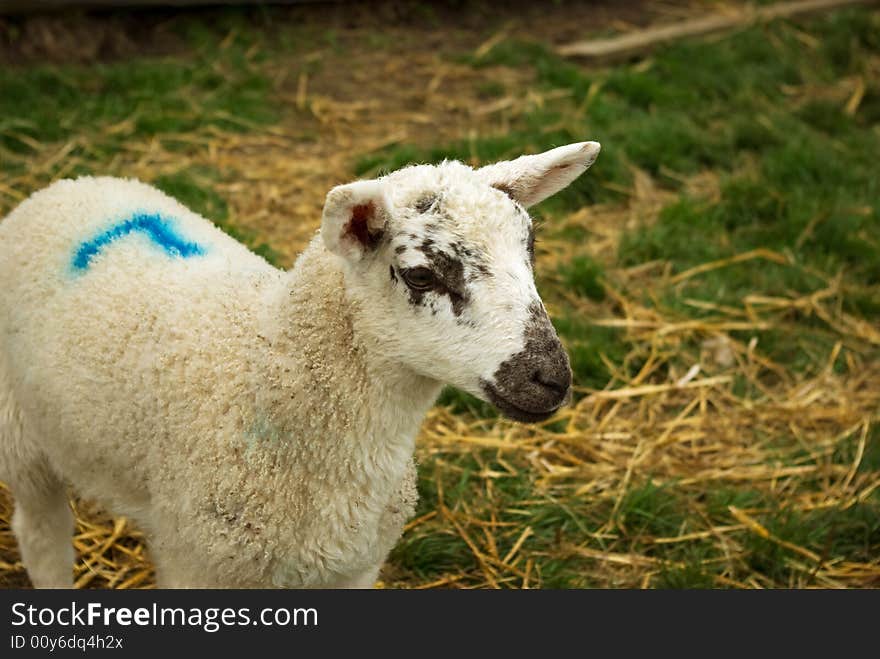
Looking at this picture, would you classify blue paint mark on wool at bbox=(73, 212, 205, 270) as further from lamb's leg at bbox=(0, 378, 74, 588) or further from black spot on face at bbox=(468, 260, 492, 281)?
black spot on face at bbox=(468, 260, 492, 281)

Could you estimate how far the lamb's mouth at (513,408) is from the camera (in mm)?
2723

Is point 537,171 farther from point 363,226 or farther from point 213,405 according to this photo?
point 213,405

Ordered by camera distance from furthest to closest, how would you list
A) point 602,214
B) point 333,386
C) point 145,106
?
point 145,106
point 602,214
point 333,386

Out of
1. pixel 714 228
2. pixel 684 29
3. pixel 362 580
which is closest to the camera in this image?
pixel 362 580

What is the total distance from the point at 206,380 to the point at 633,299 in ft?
10.2

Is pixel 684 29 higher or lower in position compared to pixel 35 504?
lower

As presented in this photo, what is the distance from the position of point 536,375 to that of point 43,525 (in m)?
1.77

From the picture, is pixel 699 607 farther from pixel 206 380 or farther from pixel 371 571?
pixel 206 380

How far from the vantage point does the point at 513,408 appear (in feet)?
8.98

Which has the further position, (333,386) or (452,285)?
(333,386)

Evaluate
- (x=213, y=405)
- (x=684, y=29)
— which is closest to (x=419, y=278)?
(x=213, y=405)

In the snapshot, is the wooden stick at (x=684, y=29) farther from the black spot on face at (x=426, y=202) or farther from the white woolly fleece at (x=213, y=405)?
the black spot on face at (x=426, y=202)

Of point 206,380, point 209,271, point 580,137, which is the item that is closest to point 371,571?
point 206,380

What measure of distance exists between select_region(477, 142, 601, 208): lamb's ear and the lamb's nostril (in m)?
0.59
